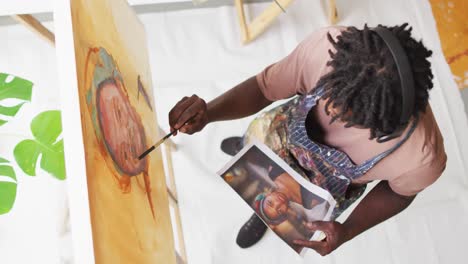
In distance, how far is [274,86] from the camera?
936 millimetres

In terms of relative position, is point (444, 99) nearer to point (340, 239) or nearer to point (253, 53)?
point (253, 53)

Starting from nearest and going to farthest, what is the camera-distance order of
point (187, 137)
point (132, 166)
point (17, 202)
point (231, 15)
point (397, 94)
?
point (397, 94) < point (132, 166) < point (17, 202) < point (187, 137) < point (231, 15)

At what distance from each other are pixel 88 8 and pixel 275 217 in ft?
1.95

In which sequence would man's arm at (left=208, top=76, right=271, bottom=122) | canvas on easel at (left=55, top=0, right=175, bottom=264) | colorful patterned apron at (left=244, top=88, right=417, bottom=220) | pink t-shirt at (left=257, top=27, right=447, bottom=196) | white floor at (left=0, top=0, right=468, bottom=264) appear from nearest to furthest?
canvas on easel at (left=55, top=0, right=175, bottom=264)
pink t-shirt at (left=257, top=27, right=447, bottom=196)
colorful patterned apron at (left=244, top=88, right=417, bottom=220)
man's arm at (left=208, top=76, right=271, bottom=122)
white floor at (left=0, top=0, right=468, bottom=264)

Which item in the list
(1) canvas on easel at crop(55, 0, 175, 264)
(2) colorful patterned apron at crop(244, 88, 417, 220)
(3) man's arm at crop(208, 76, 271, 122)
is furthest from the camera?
(3) man's arm at crop(208, 76, 271, 122)

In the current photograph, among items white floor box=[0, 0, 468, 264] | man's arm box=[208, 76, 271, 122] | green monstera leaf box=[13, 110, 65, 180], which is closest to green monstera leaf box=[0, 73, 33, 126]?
green monstera leaf box=[13, 110, 65, 180]

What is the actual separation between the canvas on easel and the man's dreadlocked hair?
1.07 feet

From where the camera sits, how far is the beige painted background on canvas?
1.92ft

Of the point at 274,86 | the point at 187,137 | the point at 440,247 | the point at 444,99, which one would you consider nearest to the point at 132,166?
the point at 274,86

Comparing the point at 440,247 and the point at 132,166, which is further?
the point at 440,247

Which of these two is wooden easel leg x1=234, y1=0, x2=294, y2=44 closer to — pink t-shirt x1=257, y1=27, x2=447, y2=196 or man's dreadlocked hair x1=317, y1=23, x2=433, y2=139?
pink t-shirt x1=257, y1=27, x2=447, y2=196

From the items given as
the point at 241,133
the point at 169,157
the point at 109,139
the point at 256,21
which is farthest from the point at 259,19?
the point at 109,139

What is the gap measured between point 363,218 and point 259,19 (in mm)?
791

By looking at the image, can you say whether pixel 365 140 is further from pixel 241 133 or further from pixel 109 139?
pixel 241 133
